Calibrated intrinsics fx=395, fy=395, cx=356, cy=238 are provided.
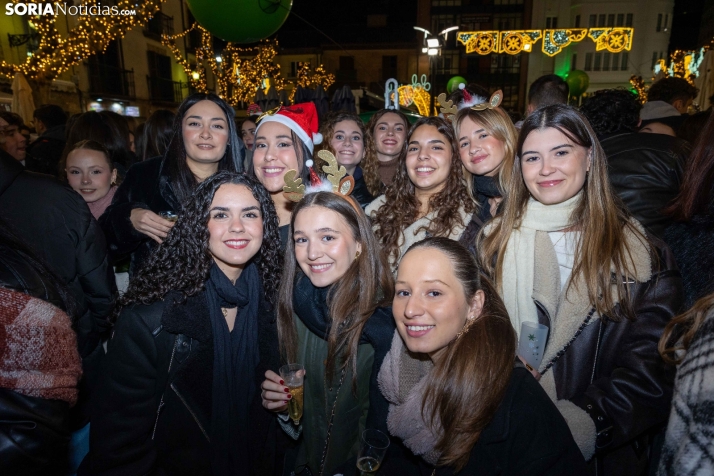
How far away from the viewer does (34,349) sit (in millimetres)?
1064

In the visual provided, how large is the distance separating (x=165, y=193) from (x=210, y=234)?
1094 millimetres

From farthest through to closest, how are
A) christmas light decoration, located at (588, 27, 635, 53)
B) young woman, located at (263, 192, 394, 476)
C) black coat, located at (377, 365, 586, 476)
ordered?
1. christmas light decoration, located at (588, 27, 635, 53)
2. young woman, located at (263, 192, 394, 476)
3. black coat, located at (377, 365, 586, 476)

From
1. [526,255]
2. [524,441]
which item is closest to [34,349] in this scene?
[524,441]

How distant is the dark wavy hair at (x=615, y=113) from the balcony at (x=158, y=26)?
26.1m

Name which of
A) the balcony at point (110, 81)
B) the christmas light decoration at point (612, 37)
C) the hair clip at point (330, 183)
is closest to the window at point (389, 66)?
the balcony at point (110, 81)

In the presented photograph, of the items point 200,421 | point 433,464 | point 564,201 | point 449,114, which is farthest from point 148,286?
point 449,114

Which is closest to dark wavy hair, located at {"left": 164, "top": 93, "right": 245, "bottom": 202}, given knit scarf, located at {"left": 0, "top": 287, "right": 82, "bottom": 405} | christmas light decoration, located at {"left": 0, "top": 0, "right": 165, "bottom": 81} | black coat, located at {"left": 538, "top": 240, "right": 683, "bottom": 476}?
knit scarf, located at {"left": 0, "top": 287, "right": 82, "bottom": 405}

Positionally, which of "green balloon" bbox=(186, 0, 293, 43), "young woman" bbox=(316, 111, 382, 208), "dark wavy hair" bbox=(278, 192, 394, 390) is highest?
"green balloon" bbox=(186, 0, 293, 43)

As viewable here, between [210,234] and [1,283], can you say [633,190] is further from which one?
[1,283]

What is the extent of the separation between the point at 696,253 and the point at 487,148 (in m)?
1.47

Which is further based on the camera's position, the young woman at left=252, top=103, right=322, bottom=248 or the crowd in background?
the young woman at left=252, top=103, right=322, bottom=248

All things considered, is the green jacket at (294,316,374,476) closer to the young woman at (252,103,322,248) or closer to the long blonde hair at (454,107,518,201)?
the young woman at (252,103,322,248)

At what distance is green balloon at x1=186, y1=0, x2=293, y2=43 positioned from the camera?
13.5 feet

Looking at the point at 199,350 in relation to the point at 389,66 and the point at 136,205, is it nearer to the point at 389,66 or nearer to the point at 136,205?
the point at 136,205
